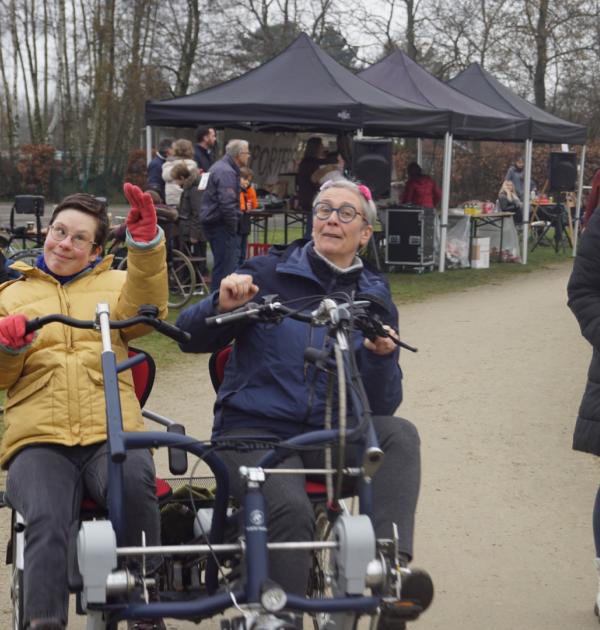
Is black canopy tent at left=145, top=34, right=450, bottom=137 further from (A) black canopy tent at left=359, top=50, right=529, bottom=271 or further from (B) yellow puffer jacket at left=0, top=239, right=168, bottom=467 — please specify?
(B) yellow puffer jacket at left=0, top=239, right=168, bottom=467

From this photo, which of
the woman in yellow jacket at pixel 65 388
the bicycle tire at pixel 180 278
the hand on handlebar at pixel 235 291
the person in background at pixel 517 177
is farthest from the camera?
the person in background at pixel 517 177

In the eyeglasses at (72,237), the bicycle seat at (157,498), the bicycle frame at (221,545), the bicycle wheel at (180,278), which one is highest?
the eyeglasses at (72,237)

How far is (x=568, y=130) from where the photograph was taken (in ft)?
64.8

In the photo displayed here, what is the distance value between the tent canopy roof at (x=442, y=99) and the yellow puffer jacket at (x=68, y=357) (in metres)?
13.3

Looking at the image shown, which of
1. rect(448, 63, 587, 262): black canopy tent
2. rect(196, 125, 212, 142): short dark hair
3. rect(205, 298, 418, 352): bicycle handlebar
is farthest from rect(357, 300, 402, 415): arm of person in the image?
rect(448, 63, 587, 262): black canopy tent

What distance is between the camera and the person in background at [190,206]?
44.1 ft

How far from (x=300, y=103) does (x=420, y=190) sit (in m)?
3.64

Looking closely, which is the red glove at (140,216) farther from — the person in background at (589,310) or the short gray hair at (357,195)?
the person in background at (589,310)

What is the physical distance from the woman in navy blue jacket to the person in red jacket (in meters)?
14.0

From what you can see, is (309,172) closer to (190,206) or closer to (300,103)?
(300,103)

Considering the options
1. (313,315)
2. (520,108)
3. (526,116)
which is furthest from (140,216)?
(520,108)

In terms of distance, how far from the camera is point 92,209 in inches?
161

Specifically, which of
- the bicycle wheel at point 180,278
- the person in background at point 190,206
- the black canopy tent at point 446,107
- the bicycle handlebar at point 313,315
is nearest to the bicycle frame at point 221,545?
the bicycle handlebar at point 313,315

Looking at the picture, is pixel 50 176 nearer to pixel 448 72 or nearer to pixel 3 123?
pixel 3 123
